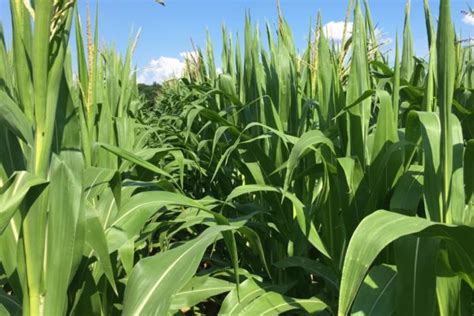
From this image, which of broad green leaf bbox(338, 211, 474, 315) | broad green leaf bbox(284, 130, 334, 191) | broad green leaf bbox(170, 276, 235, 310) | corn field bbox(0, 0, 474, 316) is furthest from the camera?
broad green leaf bbox(170, 276, 235, 310)

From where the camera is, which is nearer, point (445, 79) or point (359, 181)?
point (445, 79)

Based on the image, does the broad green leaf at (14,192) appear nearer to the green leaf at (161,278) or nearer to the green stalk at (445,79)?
the green leaf at (161,278)

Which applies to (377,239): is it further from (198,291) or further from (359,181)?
(198,291)

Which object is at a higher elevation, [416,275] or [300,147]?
[300,147]

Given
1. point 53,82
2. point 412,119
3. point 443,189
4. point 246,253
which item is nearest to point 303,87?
point 246,253

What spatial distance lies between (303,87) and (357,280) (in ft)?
4.83

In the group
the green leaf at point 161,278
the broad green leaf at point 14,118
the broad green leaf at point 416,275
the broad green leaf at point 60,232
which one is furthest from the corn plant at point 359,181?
the broad green leaf at point 14,118

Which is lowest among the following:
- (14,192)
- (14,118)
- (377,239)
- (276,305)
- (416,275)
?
(276,305)

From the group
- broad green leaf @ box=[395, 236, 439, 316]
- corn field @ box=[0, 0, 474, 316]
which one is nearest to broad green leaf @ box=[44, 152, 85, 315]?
corn field @ box=[0, 0, 474, 316]

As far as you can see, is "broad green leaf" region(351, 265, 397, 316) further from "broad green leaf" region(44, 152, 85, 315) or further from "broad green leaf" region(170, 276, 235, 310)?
"broad green leaf" region(44, 152, 85, 315)

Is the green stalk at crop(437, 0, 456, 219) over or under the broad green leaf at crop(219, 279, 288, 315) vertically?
over

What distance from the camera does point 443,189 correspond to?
0.90 metres

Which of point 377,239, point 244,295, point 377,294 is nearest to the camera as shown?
point 377,239

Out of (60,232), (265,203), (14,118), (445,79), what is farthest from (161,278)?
(265,203)
